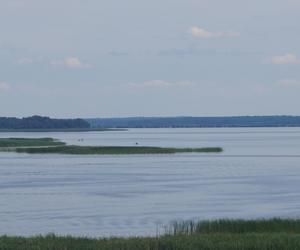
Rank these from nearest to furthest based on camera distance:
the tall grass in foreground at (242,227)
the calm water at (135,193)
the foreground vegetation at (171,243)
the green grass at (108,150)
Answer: the foreground vegetation at (171,243), the tall grass in foreground at (242,227), the calm water at (135,193), the green grass at (108,150)

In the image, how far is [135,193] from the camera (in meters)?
38.9

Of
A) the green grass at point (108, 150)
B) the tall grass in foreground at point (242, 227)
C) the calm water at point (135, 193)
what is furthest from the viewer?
the green grass at point (108, 150)

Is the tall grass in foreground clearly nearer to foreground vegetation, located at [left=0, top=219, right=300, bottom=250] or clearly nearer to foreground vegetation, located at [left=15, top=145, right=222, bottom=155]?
foreground vegetation, located at [left=0, top=219, right=300, bottom=250]

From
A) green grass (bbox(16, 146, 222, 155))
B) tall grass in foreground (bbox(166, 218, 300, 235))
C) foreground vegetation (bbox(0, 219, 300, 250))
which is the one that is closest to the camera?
foreground vegetation (bbox(0, 219, 300, 250))

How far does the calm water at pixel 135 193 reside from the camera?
93.3 feet

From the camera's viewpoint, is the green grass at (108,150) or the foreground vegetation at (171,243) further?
the green grass at (108,150)

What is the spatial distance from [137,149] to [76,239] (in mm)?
58598

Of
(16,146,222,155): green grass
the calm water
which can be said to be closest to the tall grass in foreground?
the calm water

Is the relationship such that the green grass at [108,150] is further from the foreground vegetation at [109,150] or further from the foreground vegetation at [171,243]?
the foreground vegetation at [171,243]

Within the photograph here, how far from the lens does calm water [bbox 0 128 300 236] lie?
28.4m

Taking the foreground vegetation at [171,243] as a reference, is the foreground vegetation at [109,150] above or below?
above

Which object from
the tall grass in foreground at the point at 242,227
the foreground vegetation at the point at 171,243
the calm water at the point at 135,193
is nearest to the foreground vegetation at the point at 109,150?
the calm water at the point at 135,193

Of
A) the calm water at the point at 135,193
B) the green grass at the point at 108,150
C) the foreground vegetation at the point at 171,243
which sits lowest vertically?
the calm water at the point at 135,193

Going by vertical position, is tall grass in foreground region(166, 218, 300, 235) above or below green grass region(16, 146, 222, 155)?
below
